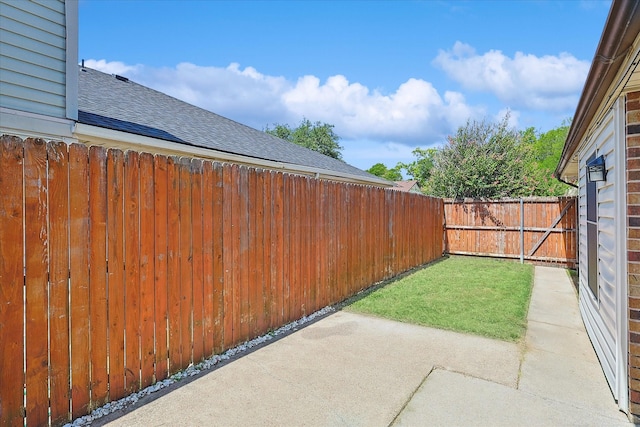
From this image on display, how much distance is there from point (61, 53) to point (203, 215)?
2937mm

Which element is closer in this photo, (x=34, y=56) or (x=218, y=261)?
(x=218, y=261)

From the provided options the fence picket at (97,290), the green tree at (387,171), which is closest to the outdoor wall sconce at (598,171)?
the fence picket at (97,290)

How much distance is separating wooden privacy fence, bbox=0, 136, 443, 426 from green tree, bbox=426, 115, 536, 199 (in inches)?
381

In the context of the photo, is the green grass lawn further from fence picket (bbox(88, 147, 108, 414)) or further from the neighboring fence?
fence picket (bbox(88, 147, 108, 414))

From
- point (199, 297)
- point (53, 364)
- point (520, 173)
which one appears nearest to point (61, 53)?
point (199, 297)

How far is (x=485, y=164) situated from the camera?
12.5m

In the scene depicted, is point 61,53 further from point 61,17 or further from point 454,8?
point 454,8

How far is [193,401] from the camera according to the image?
276 centimetres

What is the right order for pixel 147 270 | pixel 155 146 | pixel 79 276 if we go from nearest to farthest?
pixel 79 276
pixel 147 270
pixel 155 146

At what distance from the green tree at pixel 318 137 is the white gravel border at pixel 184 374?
3078 centimetres

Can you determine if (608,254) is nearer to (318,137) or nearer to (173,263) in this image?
(173,263)

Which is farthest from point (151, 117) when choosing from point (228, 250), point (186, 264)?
Result: point (186, 264)

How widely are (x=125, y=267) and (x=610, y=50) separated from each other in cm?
352

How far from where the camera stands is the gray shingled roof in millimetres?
5594
